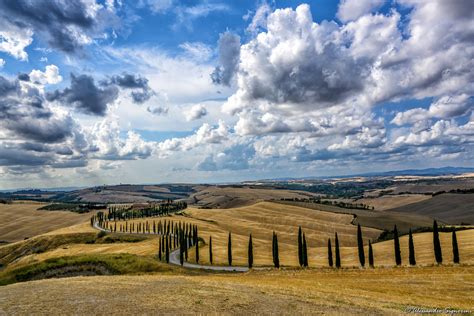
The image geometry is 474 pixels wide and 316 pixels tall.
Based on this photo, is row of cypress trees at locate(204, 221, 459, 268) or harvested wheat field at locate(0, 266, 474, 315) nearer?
harvested wheat field at locate(0, 266, 474, 315)

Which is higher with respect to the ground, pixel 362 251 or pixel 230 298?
pixel 230 298

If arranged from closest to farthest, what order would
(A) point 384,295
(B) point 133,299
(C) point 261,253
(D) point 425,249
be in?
1. (B) point 133,299
2. (A) point 384,295
3. (D) point 425,249
4. (C) point 261,253

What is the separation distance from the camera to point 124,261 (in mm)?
81125

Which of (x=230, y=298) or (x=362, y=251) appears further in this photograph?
(x=362, y=251)

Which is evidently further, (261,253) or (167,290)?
(261,253)

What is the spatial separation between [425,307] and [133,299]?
2647 centimetres

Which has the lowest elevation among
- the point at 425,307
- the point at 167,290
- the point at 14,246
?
the point at 14,246

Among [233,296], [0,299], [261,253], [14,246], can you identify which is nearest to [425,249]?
[261,253]

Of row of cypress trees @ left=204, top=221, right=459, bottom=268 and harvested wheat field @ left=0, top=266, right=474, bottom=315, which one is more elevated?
harvested wheat field @ left=0, top=266, right=474, bottom=315

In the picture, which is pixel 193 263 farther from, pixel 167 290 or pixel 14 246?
pixel 14 246

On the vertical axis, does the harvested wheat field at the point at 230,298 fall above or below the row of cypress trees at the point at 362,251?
above

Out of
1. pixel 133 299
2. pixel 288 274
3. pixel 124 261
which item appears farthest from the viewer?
pixel 124 261

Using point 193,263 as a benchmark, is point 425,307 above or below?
above

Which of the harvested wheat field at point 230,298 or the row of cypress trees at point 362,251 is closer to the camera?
the harvested wheat field at point 230,298
